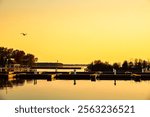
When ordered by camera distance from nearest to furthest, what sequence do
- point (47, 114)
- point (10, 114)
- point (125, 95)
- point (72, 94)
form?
point (47, 114) → point (10, 114) → point (125, 95) → point (72, 94)

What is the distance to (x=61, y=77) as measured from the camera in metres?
11.7

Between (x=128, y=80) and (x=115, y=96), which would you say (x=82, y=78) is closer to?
(x=128, y=80)

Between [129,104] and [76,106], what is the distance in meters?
0.46

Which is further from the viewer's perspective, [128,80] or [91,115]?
[128,80]

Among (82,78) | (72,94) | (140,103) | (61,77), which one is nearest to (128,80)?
(82,78)

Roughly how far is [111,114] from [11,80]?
7.87m

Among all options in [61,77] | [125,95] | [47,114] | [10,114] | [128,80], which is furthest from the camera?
[61,77]

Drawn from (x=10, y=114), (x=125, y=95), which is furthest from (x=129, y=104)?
(x=125, y=95)

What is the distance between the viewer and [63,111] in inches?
148

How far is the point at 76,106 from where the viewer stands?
3779 mm

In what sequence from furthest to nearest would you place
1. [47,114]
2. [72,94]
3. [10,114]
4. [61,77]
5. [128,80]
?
[61,77] → [128,80] → [72,94] → [10,114] → [47,114]

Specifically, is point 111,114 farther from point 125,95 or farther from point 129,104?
point 125,95

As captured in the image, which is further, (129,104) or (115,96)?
(115,96)

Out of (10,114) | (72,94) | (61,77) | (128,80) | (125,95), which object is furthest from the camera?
(61,77)
